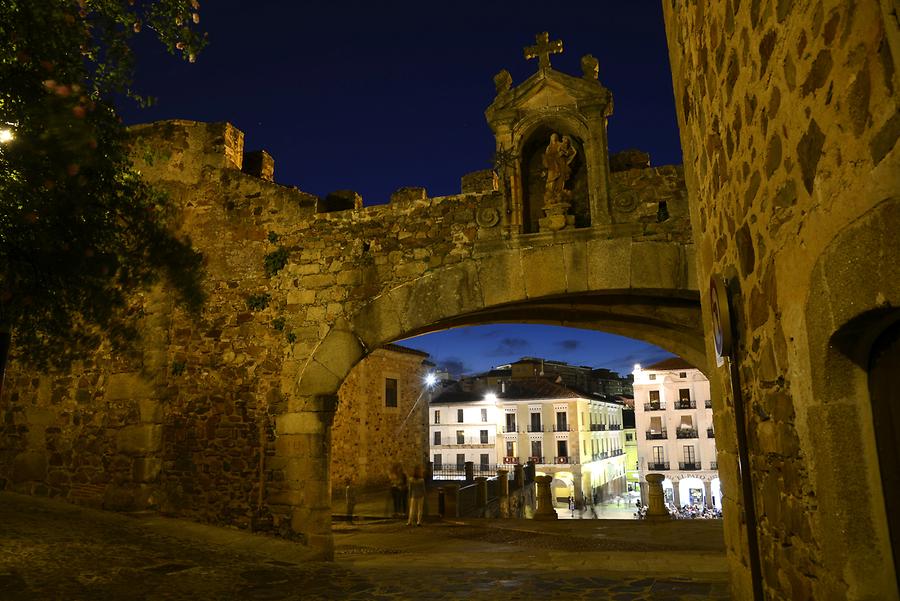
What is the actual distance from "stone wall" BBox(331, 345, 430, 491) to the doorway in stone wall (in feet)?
48.0

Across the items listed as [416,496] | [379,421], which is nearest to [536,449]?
[379,421]

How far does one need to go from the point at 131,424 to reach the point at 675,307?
695cm

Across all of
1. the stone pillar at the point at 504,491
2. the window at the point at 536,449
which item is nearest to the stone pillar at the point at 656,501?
the stone pillar at the point at 504,491

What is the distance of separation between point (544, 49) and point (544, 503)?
8244 mm

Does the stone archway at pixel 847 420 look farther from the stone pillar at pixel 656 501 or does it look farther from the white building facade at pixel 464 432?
the white building facade at pixel 464 432

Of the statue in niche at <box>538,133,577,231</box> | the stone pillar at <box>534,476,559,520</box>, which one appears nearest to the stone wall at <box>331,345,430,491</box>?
the stone pillar at <box>534,476,559,520</box>

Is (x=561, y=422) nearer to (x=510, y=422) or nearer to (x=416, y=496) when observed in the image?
(x=510, y=422)

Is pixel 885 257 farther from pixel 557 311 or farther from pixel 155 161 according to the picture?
pixel 155 161

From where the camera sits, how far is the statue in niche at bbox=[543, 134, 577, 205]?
6.95m

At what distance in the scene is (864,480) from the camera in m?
2.00

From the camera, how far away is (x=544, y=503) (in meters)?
11.9

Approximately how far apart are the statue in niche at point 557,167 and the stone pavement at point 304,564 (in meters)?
3.88

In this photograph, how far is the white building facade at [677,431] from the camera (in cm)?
3669

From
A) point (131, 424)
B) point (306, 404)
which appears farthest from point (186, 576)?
point (131, 424)
